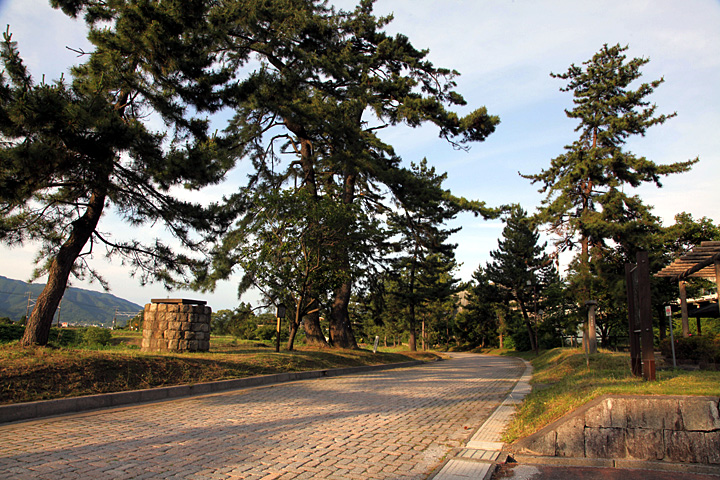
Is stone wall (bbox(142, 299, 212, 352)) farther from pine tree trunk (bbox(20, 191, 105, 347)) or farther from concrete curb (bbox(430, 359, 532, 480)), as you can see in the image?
concrete curb (bbox(430, 359, 532, 480))

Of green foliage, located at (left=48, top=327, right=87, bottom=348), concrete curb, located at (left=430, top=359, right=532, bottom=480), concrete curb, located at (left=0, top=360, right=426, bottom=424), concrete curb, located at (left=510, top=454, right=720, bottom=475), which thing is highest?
green foliage, located at (left=48, top=327, right=87, bottom=348)

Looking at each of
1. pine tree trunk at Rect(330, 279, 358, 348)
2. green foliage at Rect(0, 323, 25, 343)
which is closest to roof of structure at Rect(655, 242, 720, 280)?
pine tree trunk at Rect(330, 279, 358, 348)

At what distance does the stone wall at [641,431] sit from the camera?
4.45 m

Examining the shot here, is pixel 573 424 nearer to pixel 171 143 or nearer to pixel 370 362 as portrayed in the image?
pixel 171 143

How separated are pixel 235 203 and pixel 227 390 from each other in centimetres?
880

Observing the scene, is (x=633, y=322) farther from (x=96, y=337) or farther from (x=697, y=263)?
(x=96, y=337)

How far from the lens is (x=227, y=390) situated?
10.5 metres

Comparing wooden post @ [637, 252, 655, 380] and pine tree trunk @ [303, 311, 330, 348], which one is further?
pine tree trunk @ [303, 311, 330, 348]

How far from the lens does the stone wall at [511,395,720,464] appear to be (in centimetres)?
445

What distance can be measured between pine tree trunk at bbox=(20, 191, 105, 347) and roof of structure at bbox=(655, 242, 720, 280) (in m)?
15.3

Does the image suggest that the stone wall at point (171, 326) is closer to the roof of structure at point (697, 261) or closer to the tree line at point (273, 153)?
the tree line at point (273, 153)

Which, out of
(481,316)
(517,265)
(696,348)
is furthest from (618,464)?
(481,316)

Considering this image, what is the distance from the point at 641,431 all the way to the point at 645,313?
9.47ft

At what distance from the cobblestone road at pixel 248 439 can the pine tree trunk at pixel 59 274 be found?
145 inches
